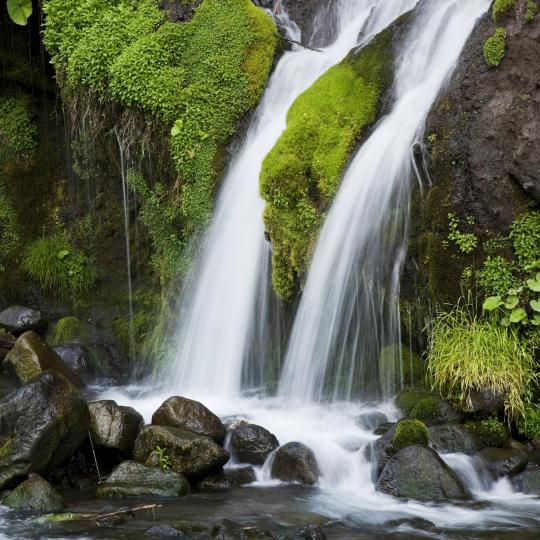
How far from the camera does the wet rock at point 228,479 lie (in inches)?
249

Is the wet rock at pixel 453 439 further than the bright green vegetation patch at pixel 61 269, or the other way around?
the bright green vegetation patch at pixel 61 269

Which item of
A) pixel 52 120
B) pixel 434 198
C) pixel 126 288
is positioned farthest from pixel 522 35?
pixel 52 120

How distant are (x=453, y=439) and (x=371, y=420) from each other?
92 centimetres

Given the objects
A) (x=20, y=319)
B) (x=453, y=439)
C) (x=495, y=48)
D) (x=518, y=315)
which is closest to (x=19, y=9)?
(x=453, y=439)

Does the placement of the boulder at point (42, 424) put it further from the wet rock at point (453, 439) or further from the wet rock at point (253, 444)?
the wet rock at point (453, 439)

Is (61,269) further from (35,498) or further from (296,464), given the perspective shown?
(296,464)

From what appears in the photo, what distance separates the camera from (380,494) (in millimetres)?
5977

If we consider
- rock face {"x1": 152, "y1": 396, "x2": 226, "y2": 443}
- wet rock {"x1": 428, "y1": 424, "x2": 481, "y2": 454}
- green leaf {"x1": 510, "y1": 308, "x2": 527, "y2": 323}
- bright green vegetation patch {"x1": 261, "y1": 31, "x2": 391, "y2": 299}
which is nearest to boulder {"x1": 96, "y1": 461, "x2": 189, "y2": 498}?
rock face {"x1": 152, "y1": 396, "x2": 226, "y2": 443}

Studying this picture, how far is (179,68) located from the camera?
10820mm

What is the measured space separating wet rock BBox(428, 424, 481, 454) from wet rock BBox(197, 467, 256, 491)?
5.38ft

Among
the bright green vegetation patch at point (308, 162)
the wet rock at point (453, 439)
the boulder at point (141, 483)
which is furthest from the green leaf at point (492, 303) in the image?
the boulder at point (141, 483)

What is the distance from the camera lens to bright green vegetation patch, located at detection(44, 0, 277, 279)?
10492 millimetres

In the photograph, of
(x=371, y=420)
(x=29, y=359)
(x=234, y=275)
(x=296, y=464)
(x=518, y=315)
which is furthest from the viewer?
(x=234, y=275)

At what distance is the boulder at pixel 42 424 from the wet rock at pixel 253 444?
139cm
